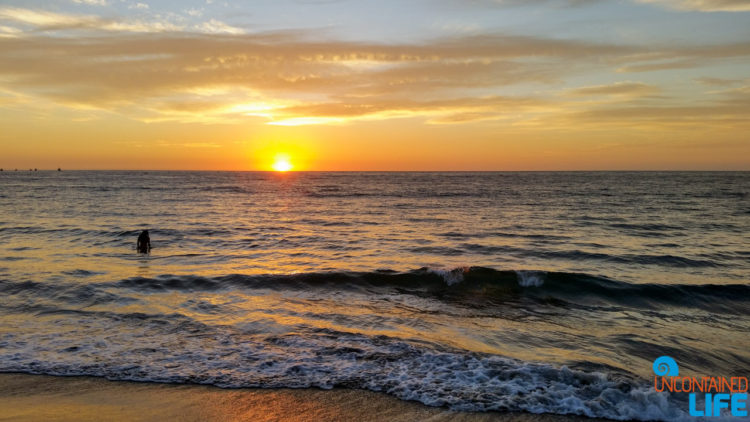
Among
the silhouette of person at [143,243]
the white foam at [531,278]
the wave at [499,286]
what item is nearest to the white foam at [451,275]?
the wave at [499,286]

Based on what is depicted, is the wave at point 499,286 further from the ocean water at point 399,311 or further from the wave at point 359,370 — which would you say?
the wave at point 359,370

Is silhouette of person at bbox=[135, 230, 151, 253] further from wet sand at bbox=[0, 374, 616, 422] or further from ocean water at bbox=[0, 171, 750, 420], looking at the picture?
wet sand at bbox=[0, 374, 616, 422]

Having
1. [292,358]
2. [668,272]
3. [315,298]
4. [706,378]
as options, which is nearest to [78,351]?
[292,358]

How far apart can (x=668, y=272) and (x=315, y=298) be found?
1379 centimetres

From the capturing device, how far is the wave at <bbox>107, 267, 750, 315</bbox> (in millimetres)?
14383

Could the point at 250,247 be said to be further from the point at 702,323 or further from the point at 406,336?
the point at 702,323

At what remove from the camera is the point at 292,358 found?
29.9ft

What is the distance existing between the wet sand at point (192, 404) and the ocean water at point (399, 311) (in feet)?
0.93

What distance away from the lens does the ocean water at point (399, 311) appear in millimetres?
8250

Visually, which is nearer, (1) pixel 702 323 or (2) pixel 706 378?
(2) pixel 706 378

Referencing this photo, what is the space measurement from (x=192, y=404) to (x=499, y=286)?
11.6 metres

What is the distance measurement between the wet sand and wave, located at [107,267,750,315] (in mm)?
7175

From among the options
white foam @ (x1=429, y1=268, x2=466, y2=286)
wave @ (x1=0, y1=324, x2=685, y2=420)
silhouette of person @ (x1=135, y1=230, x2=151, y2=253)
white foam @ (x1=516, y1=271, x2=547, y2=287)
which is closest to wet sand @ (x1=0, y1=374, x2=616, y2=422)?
wave @ (x1=0, y1=324, x2=685, y2=420)

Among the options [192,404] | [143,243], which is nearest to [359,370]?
[192,404]
